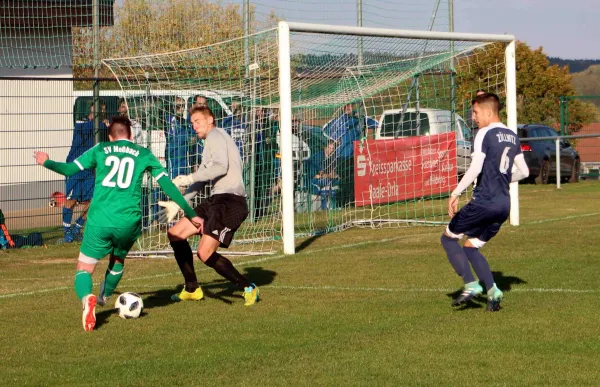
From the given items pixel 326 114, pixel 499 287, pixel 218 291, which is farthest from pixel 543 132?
pixel 218 291

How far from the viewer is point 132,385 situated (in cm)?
644

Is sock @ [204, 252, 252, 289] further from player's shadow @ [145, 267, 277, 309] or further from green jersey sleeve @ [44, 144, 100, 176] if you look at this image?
green jersey sleeve @ [44, 144, 100, 176]

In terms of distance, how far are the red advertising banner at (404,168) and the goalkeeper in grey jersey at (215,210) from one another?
862cm

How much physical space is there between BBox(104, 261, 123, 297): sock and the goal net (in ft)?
13.9

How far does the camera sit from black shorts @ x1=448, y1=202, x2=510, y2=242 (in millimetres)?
8656

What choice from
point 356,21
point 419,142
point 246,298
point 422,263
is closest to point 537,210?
point 419,142

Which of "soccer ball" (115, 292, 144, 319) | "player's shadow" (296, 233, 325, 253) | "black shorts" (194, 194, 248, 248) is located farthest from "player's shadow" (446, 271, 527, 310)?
"player's shadow" (296, 233, 325, 253)

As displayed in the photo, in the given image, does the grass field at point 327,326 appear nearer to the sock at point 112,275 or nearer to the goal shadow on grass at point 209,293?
the goal shadow on grass at point 209,293

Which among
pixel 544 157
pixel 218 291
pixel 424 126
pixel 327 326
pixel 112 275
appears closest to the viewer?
pixel 327 326

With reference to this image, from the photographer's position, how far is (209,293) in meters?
10.4

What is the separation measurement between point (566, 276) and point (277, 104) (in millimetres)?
6921

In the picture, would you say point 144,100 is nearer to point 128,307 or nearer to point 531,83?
point 128,307

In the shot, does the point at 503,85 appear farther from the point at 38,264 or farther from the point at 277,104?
the point at 38,264

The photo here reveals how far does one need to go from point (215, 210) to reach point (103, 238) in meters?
1.34
